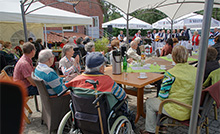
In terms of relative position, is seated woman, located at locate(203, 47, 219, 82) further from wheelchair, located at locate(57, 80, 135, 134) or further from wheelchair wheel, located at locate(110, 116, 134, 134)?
wheelchair, located at locate(57, 80, 135, 134)

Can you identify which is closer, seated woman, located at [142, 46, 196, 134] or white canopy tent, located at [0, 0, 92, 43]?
seated woman, located at [142, 46, 196, 134]

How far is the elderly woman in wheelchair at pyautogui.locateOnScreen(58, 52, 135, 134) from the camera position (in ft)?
5.84

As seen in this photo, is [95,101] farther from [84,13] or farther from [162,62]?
[84,13]

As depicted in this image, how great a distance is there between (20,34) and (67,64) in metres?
7.69

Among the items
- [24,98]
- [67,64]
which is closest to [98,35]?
[67,64]

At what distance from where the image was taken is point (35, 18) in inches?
237

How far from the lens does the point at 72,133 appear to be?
203cm

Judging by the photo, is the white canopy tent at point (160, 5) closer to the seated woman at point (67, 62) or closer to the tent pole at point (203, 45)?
the seated woman at point (67, 62)

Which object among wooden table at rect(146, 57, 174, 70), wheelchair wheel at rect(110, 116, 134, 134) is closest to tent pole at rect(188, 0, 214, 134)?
wheelchair wheel at rect(110, 116, 134, 134)

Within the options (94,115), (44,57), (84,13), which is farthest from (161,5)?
(84,13)

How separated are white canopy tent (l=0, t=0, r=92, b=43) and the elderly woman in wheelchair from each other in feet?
15.7

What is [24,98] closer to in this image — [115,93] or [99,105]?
[99,105]

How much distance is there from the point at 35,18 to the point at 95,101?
546 centimetres

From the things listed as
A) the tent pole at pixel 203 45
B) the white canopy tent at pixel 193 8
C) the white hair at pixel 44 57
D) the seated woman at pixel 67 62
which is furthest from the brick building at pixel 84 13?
the tent pole at pixel 203 45
